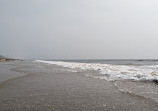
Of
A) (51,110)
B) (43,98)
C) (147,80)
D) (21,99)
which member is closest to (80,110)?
(51,110)

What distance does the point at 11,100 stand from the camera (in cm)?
732

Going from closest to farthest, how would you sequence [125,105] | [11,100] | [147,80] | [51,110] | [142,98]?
[51,110] → [125,105] → [11,100] → [142,98] → [147,80]

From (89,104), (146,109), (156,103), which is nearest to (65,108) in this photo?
(89,104)

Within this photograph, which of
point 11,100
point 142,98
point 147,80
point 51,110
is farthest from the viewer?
point 147,80

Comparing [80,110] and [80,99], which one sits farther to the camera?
[80,99]

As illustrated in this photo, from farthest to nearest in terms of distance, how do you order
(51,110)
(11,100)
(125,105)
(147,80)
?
(147,80)
(11,100)
(125,105)
(51,110)

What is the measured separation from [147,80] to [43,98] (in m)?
9.24

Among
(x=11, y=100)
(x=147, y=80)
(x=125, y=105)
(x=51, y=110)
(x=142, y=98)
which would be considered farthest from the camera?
(x=147, y=80)

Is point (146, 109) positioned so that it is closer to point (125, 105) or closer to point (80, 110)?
point (125, 105)

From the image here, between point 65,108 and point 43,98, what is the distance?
1782 mm

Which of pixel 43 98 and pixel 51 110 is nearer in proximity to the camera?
pixel 51 110

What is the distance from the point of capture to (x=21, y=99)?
7516mm

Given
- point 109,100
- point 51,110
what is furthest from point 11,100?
point 109,100

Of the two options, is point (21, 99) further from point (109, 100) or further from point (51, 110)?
point (109, 100)
